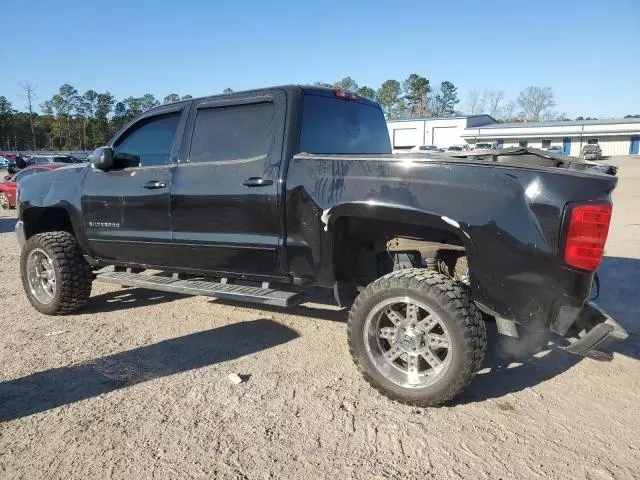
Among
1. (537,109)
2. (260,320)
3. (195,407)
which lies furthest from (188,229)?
(537,109)

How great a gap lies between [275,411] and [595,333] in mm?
1955

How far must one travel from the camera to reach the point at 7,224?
12727mm

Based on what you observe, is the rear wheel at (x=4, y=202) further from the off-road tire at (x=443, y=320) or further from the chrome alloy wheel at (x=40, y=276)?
the off-road tire at (x=443, y=320)

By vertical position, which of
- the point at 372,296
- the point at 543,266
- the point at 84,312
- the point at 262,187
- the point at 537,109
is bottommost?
the point at 84,312

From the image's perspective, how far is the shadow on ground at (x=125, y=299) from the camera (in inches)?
214

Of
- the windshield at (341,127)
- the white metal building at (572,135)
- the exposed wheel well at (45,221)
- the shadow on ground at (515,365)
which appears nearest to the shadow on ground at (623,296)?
the shadow on ground at (515,365)

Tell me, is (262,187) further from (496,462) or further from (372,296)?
(496,462)

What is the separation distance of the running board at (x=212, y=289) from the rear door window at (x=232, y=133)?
3.52 ft

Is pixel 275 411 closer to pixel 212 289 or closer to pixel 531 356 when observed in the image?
pixel 212 289

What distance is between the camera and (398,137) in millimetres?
66938

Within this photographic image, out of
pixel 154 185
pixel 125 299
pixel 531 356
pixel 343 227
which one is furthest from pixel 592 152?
pixel 154 185

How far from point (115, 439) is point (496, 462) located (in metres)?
2.11

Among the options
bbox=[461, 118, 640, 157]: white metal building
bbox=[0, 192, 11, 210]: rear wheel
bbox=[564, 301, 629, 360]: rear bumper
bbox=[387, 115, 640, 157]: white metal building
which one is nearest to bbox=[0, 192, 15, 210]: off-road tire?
bbox=[0, 192, 11, 210]: rear wheel

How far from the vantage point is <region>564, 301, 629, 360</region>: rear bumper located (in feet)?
9.32
